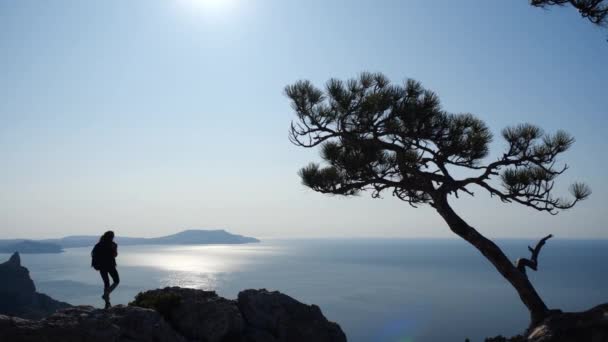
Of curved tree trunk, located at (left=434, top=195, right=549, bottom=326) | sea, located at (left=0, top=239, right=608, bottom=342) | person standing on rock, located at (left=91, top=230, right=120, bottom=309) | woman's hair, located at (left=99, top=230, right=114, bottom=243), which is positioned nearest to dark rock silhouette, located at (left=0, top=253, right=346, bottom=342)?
person standing on rock, located at (left=91, top=230, right=120, bottom=309)

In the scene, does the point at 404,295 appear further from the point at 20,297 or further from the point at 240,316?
the point at 240,316

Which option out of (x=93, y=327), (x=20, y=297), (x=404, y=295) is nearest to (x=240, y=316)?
(x=93, y=327)

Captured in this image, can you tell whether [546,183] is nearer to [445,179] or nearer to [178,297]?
[445,179]

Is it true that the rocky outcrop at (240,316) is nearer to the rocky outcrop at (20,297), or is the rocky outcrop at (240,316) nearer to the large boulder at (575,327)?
the large boulder at (575,327)

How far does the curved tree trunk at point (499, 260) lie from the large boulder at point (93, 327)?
7.69 meters

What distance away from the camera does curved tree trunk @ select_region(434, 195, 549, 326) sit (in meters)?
9.44

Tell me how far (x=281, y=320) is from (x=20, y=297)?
96.4 m

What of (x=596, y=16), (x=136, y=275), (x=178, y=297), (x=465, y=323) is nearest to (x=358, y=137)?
(x=596, y=16)

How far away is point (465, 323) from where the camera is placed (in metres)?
71.1

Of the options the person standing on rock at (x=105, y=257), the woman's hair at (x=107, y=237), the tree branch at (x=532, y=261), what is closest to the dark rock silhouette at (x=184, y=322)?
the person standing on rock at (x=105, y=257)

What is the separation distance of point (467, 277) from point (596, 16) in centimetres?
14592

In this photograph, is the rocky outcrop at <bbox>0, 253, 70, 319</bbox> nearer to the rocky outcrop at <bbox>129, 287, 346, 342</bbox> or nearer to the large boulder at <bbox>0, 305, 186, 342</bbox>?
the rocky outcrop at <bbox>129, 287, 346, 342</bbox>

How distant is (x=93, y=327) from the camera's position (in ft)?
25.0

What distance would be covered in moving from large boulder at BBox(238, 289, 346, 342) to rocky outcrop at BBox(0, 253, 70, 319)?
8714 centimetres
